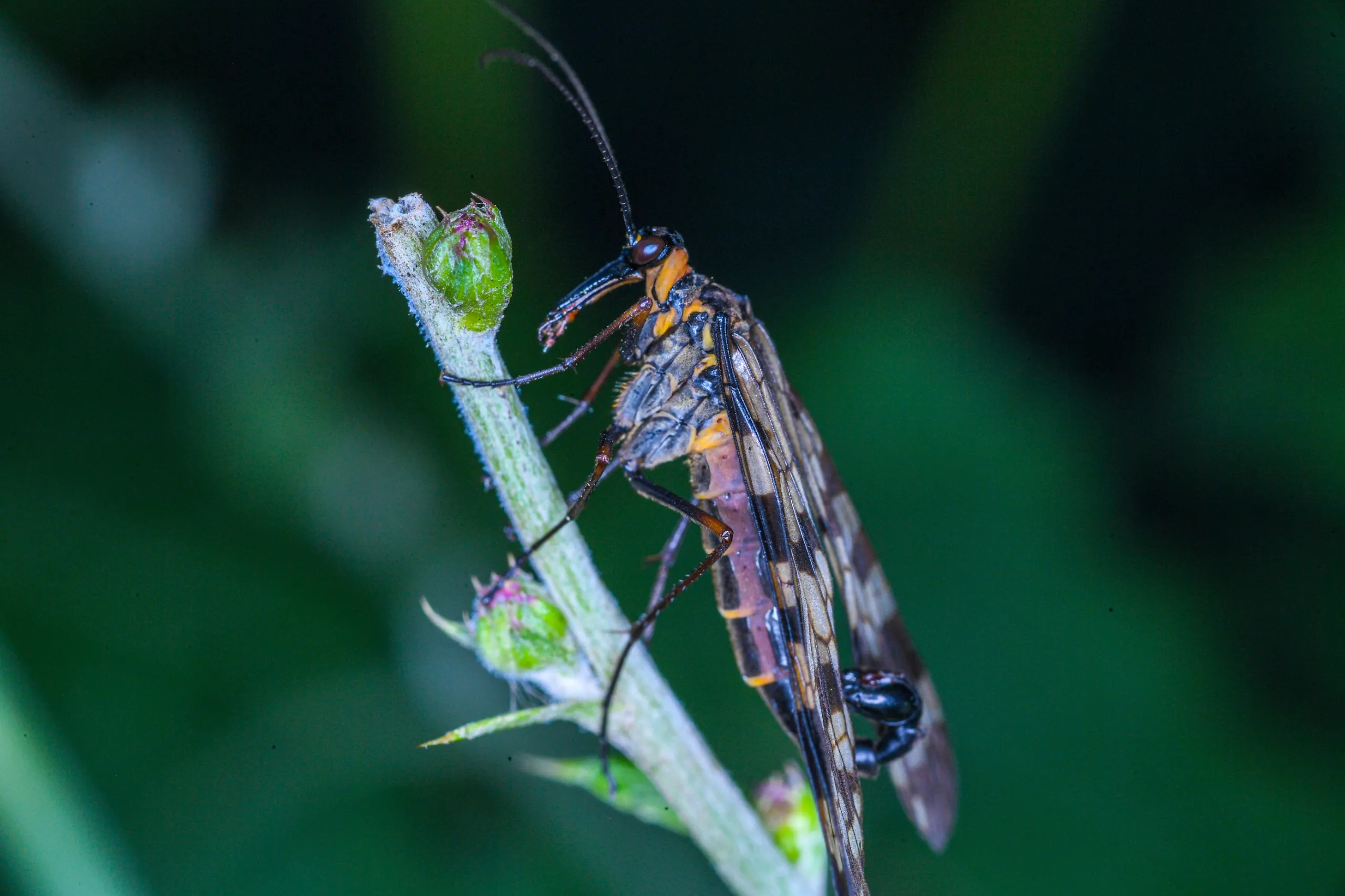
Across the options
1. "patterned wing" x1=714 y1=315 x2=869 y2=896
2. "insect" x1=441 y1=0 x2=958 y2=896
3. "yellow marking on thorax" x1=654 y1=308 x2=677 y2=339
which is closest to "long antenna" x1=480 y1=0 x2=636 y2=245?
"insect" x1=441 y1=0 x2=958 y2=896

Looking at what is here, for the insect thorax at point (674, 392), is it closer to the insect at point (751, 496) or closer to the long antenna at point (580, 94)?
the insect at point (751, 496)

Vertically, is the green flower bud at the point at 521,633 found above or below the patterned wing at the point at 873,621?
above

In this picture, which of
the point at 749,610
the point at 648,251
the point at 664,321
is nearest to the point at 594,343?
the point at 664,321

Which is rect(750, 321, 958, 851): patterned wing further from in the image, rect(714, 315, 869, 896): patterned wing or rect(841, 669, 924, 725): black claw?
rect(841, 669, 924, 725): black claw

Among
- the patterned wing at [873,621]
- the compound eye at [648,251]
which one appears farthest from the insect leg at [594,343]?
the patterned wing at [873,621]

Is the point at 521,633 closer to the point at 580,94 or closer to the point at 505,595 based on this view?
the point at 505,595

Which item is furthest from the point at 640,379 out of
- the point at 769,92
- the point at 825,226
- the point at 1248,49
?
the point at 1248,49
